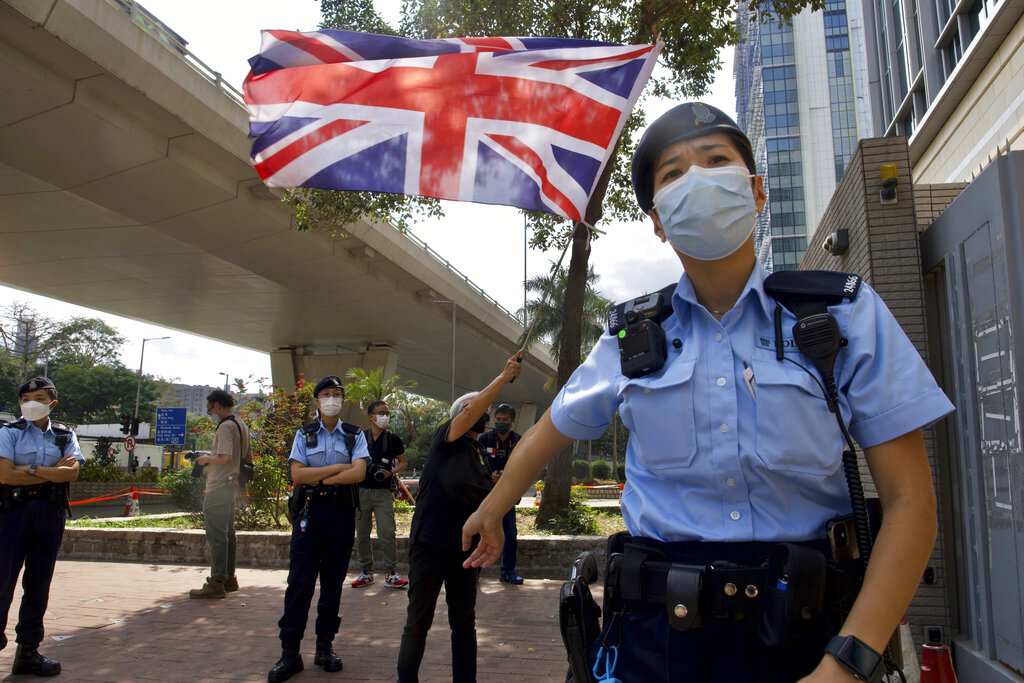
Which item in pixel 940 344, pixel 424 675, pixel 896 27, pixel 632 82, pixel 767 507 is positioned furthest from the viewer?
pixel 896 27

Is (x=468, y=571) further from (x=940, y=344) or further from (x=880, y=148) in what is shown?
(x=880, y=148)

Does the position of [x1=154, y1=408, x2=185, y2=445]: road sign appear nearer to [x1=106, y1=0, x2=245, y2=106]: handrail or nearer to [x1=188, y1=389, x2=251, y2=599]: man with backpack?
[x1=106, y1=0, x2=245, y2=106]: handrail

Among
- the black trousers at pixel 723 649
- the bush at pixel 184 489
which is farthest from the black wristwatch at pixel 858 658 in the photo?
the bush at pixel 184 489

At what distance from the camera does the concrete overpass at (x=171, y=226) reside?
12.6 metres

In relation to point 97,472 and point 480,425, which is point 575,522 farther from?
point 97,472

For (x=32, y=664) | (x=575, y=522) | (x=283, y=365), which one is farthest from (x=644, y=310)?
(x=283, y=365)

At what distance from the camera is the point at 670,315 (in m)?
1.78

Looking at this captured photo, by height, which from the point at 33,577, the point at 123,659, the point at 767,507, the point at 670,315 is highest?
the point at 670,315

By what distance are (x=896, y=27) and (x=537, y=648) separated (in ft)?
79.0

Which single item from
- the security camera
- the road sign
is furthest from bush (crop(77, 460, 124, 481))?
the security camera

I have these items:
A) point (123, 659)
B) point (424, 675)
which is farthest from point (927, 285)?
point (123, 659)

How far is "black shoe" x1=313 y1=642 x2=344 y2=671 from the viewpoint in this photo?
5145 millimetres

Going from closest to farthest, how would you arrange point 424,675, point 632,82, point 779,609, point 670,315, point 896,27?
point 779,609, point 670,315, point 632,82, point 424,675, point 896,27

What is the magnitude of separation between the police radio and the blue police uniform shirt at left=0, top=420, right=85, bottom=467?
4810 millimetres
